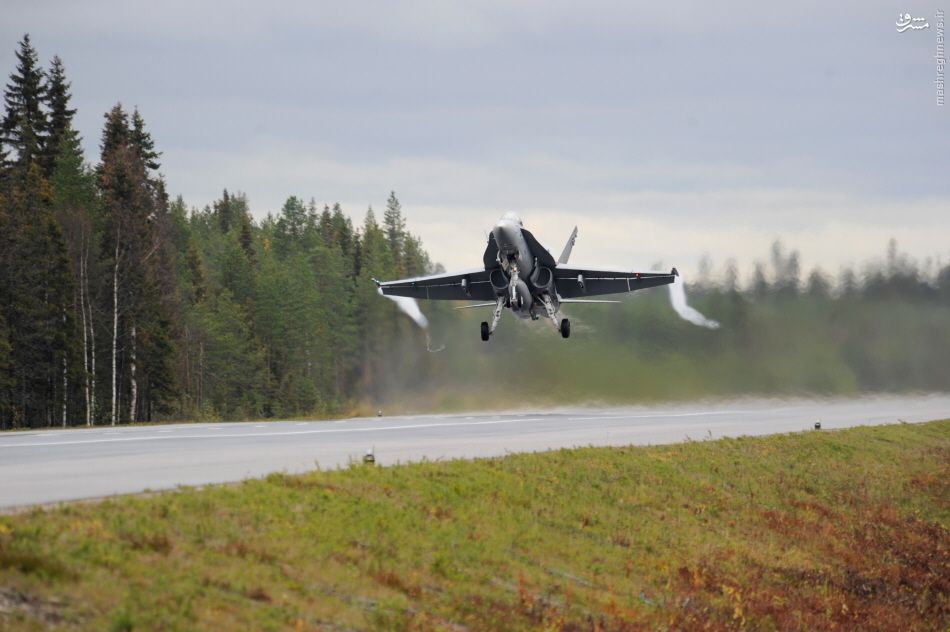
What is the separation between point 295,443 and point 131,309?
103ft

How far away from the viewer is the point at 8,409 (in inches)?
1634

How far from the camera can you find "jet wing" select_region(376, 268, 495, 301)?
32062mm

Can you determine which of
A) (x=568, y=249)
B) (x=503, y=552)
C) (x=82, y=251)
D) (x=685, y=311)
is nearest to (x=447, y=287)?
(x=568, y=249)

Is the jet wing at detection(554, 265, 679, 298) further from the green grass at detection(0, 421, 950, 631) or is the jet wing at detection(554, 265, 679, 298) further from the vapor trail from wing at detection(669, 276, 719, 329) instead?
the green grass at detection(0, 421, 950, 631)

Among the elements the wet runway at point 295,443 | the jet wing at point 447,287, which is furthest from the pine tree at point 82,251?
the wet runway at point 295,443

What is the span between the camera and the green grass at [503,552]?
27.8 ft

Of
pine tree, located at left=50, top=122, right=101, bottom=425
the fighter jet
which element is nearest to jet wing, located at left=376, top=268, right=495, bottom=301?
the fighter jet

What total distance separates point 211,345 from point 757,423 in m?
41.8

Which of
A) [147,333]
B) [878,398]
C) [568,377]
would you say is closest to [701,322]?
[568,377]

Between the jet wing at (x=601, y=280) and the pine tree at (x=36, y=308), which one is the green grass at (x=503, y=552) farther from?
the pine tree at (x=36, y=308)

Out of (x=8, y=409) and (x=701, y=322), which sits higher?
(x=701, y=322)

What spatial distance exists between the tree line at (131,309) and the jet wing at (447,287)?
1373 centimetres

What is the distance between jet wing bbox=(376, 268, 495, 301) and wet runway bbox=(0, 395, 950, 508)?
16.5ft

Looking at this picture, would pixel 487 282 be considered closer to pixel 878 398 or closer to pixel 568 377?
pixel 568 377
